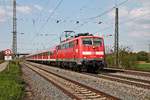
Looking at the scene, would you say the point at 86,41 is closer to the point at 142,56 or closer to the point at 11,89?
the point at 11,89

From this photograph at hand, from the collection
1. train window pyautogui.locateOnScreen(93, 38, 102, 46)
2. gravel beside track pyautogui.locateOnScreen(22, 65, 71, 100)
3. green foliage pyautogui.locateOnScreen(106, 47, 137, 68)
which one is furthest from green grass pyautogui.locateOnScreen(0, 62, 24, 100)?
green foliage pyautogui.locateOnScreen(106, 47, 137, 68)

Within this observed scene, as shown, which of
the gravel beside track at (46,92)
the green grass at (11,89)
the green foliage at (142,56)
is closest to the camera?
the green grass at (11,89)

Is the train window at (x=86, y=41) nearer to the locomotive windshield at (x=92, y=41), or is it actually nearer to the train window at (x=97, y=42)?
the locomotive windshield at (x=92, y=41)

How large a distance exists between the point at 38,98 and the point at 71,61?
2146 cm

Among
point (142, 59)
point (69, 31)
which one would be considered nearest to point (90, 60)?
point (69, 31)

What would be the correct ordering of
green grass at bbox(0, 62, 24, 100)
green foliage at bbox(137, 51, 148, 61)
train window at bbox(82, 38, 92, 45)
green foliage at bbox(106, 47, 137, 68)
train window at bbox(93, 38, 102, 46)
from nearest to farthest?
green grass at bbox(0, 62, 24, 100) → train window at bbox(82, 38, 92, 45) → train window at bbox(93, 38, 102, 46) → green foliage at bbox(106, 47, 137, 68) → green foliage at bbox(137, 51, 148, 61)

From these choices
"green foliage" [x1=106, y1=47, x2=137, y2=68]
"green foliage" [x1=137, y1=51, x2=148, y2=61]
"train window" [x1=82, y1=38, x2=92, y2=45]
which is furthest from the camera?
"green foliage" [x1=137, y1=51, x2=148, y2=61]

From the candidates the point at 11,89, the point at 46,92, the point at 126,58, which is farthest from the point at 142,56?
the point at 11,89

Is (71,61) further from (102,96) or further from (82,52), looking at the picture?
(102,96)

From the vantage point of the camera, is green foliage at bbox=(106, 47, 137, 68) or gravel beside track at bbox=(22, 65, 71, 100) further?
green foliage at bbox=(106, 47, 137, 68)

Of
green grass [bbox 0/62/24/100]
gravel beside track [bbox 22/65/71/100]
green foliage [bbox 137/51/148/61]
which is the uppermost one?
green foliage [bbox 137/51/148/61]

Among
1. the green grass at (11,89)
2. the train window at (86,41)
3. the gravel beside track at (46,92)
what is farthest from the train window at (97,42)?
the gravel beside track at (46,92)

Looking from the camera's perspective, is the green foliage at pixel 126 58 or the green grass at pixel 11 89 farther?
the green foliage at pixel 126 58

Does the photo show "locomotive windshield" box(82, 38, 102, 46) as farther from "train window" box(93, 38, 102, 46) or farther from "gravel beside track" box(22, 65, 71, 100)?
"gravel beside track" box(22, 65, 71, 100)
